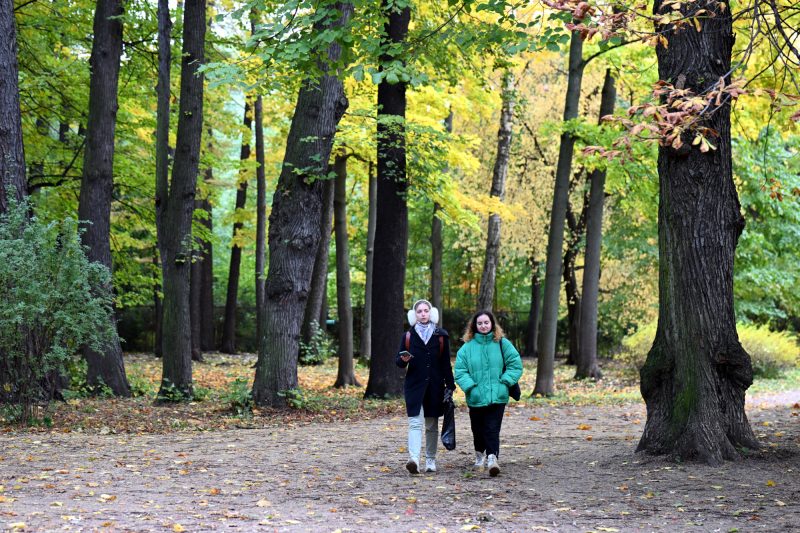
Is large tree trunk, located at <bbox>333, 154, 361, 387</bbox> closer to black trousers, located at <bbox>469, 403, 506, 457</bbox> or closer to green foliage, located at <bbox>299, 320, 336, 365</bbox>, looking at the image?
green foliage, located at <bbox>299, 320, 336, 365</bbox>

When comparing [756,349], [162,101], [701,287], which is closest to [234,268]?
[162,101]

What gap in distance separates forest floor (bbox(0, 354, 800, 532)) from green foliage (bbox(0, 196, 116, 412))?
0.83 m

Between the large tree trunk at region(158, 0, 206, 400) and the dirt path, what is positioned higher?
the large tree trunk at region(158, 0, 206, 400)

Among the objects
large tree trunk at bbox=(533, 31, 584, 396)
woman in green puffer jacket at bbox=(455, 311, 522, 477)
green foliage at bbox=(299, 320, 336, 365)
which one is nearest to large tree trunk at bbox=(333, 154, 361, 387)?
large tree trunk at bbox=(533, 31, 584, 396)

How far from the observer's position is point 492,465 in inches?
321

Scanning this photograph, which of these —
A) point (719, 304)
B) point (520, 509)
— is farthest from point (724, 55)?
point (520, 509)

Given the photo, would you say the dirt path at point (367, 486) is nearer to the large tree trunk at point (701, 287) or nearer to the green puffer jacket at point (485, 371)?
the large tree trunk at point (701, 287)

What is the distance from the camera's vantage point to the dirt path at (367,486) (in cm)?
618

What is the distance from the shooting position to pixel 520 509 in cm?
670

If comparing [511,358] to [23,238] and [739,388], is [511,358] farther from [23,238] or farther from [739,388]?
[23,238]

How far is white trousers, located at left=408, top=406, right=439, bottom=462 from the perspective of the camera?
8.30m

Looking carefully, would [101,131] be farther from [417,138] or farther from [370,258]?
[370,258]

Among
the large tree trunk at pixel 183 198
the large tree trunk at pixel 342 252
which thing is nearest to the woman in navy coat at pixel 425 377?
the large tree trunk at pixel 183 198

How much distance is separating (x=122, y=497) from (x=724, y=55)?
6.75 meters
